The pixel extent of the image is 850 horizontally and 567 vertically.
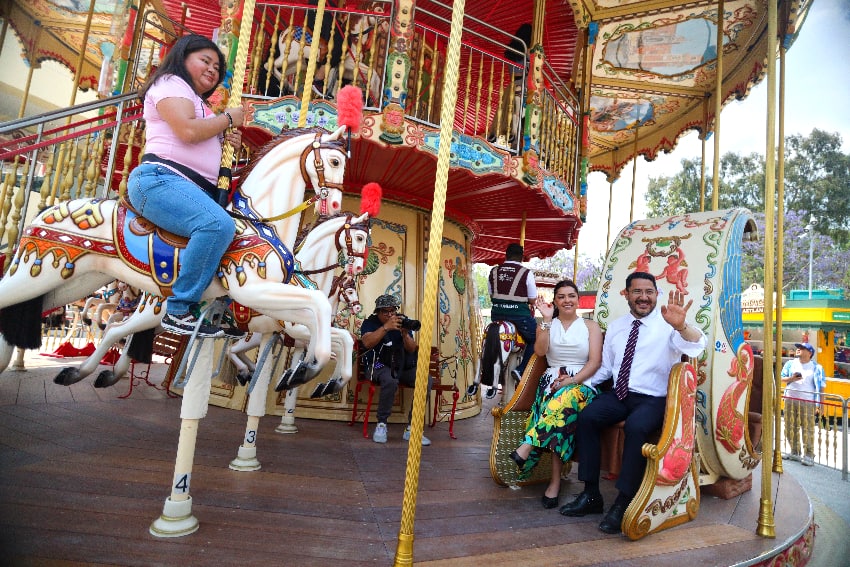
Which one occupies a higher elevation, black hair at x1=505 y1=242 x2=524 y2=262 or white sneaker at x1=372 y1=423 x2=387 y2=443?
black hair at x1=505 y1=242 x2=524 y2=262

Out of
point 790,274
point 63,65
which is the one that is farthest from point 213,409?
point 790,274

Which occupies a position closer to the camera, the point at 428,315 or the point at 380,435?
the point at 428,315

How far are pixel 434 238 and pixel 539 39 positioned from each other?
15.3 feet

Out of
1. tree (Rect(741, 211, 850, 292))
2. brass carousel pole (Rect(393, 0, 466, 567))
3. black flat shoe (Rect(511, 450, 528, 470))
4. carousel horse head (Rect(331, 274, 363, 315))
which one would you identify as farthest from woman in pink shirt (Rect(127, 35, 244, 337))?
tree (Rect(741, 211, 850, 292))

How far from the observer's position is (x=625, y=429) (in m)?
2.85

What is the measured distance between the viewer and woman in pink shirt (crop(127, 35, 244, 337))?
2.27 m

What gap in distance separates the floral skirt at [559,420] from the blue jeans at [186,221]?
227 cm

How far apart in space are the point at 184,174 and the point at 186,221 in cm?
29

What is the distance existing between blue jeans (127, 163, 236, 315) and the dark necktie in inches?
99.8

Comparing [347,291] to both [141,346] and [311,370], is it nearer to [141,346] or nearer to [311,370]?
[141,346]

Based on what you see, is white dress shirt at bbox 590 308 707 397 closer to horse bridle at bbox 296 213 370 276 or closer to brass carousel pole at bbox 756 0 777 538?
brass carousel pole at bbox 756 0 777 538

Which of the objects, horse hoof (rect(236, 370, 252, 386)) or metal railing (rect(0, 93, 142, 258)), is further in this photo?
horse hoof (rect(236, 370, 252, 386))

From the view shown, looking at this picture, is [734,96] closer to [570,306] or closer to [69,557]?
[570,306]

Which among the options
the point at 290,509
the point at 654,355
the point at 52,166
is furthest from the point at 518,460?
the point at 52,166
